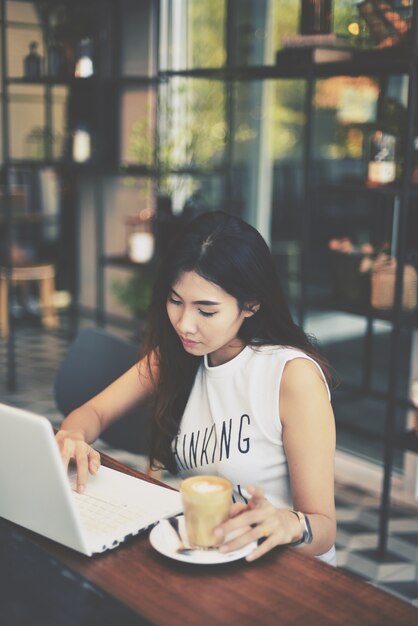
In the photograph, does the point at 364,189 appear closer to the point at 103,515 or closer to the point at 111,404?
the point at 111,404

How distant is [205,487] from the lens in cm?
120

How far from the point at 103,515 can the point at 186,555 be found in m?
0.22

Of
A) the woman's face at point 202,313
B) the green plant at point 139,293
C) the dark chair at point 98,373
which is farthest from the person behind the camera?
the green plant at point 139,293

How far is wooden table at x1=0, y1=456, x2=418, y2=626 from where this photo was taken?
3.62 ft

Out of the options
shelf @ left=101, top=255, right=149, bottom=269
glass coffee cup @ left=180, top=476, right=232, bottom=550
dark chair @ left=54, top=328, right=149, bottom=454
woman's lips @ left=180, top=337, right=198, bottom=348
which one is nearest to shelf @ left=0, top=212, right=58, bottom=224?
shelf @ left=101, top=255, right=149, bottom=269

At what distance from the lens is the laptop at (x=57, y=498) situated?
1.19m

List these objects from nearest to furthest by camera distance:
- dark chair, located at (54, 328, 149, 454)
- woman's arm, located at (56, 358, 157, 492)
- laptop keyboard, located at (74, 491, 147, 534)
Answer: laptop keyboard, located at (74, 491, 147, 534)
woman's arm, located at (56, 358, 157, 492)
dark chair, located at (54, 328, 149, 454)

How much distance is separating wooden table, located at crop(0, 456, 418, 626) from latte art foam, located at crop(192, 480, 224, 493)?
0.42ft

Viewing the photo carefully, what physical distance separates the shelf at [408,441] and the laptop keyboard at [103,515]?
1.78 m

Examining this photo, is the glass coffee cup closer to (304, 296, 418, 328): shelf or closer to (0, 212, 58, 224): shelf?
(304, 296, 418, 328): shelf

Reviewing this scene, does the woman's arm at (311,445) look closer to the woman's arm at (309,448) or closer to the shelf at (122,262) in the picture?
the woman's arm at (309,448)

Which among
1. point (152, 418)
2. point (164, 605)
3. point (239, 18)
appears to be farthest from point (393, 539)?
point (239, 18)

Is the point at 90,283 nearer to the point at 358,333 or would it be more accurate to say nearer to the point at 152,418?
the point at 358,333

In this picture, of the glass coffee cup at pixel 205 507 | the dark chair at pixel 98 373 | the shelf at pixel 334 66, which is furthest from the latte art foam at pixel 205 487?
the shelf at pixel 334 66
